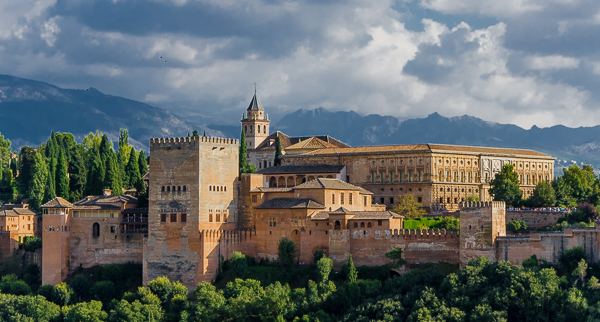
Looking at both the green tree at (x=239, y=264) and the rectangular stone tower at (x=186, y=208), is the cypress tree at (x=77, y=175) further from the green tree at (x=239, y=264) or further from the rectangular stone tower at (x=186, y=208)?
the green tree at (x=239, y=264)

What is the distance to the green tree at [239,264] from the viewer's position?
64.6m

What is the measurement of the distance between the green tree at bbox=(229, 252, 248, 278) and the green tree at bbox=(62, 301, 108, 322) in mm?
9351

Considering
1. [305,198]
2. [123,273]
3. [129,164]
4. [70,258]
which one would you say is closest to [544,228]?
[305,198]

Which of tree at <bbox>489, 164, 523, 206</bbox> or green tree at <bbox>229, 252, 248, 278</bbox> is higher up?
tree at <bbox>489, 164, 523, 206</bbox>

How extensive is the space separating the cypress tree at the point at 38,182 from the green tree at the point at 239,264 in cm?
2847

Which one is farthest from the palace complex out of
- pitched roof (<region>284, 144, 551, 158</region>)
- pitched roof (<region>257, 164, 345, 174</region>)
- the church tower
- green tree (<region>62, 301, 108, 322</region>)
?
the church tower

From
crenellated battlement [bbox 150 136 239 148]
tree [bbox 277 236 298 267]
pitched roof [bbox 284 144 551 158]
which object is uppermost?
pitched roof [bbox 284 144 551 158]

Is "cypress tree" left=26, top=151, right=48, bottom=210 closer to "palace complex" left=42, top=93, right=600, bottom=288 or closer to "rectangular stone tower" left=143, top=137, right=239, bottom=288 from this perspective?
"palace complex" left=42, top=93, right=600, bottom=288

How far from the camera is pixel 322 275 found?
6122cm

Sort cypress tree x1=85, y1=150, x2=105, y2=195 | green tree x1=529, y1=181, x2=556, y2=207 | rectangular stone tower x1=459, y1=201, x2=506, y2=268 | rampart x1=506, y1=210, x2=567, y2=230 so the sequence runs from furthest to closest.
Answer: cypress tree x1=85, y1=150, x2=105, y2=195
green tree x1=529, y1=181, x2=556, y2=207
rampart x1=506, y1=210, x2=567, y2=230
rectangular stone tower x1=459, y1=201, x2=506, y2=268

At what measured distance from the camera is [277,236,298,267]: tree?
64.6m

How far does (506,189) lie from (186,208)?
28419mm

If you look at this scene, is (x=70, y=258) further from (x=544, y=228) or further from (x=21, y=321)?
(x=544, y=228)

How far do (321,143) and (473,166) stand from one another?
15843 mm
